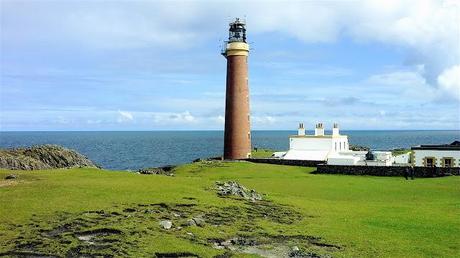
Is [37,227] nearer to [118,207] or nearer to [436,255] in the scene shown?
[118,207]

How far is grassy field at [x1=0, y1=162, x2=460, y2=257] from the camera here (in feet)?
59.3

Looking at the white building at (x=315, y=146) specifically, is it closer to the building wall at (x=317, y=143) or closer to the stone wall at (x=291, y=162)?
the building wall at (x=317, y=143)

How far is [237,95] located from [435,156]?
2651 centimetres

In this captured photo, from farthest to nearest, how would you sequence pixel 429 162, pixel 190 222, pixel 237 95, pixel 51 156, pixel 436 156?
pixel 237 95, pixel 51 156, pixel 429 162, pixel 436 156, pixel 190 222

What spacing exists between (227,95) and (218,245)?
51.2m

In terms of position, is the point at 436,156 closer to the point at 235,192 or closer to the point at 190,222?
the point at 235,192

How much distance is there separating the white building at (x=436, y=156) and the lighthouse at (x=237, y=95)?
23.1 meters

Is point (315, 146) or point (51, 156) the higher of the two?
point (315, 146)

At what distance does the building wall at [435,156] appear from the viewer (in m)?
54.4

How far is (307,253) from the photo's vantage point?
18.5m

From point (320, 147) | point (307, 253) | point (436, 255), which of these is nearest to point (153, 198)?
point (307, 253)

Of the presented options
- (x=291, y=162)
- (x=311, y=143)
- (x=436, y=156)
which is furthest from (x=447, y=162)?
(x=311, y=143)

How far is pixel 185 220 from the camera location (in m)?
21.4

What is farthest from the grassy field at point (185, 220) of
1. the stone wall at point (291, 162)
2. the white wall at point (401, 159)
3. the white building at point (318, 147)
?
the white building at point (318, 147)
